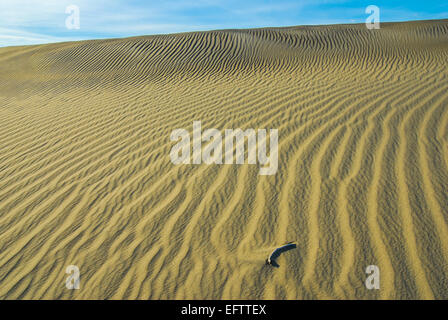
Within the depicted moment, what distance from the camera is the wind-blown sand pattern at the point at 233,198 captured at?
210 centimetres

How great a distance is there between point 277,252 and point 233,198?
2.74 ft

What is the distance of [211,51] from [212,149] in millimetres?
9518

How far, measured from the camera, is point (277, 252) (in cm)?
226

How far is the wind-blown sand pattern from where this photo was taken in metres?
2.10

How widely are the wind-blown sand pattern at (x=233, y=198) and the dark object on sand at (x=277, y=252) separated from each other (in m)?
0.04

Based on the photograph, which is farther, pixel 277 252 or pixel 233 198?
pixel 233 198

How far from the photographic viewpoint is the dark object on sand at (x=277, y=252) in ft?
7.14

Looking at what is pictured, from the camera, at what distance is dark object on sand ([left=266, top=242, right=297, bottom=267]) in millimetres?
2178

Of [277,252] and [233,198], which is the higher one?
[233,198]

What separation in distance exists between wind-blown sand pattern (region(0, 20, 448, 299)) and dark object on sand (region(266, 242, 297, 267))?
0.04m

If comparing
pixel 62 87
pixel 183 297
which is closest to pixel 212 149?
pixel 183 297

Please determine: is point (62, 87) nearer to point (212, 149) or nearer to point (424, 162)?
point (212, 149)

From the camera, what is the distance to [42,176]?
142 inches

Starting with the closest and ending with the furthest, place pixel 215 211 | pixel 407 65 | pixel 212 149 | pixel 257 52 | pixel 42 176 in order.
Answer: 1. pixel 215 211
2. pixel 42 176
3. pixel 212 149
4. pixel 407 65
5. pixel 257 52
